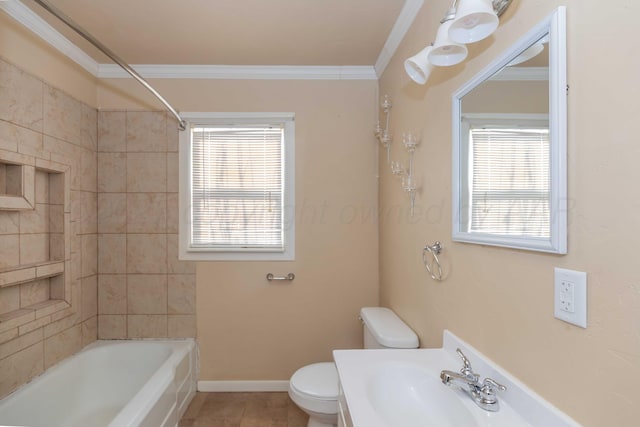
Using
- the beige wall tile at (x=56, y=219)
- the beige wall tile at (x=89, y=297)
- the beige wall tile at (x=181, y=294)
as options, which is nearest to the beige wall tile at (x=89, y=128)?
the beige wall tile at (x=56, y=219)

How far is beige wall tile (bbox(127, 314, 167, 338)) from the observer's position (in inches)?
97.3

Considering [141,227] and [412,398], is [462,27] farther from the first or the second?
[141,227]

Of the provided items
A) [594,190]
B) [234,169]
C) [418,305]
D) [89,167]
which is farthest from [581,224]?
[89,167]

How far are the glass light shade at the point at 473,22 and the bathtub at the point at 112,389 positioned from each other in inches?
78.2

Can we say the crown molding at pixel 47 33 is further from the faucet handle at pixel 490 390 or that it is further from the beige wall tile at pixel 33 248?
the faucet handle at pixel 490 390

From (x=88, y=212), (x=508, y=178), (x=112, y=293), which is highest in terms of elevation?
(x=508, y=178)

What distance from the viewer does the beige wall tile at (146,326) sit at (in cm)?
247

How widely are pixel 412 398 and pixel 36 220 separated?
224 centimetres

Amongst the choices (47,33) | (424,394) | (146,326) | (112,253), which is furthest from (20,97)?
(424,394)

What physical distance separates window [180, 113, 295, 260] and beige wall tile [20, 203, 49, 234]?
823 mm

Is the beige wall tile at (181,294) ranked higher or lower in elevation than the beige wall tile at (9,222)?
lower

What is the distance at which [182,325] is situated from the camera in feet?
8.11

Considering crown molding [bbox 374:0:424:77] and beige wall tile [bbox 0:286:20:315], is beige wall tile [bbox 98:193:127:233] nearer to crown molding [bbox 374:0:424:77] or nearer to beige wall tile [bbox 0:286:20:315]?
beige wall tile [bbox 0:286:20:315]

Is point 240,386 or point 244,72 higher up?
point 244,72
